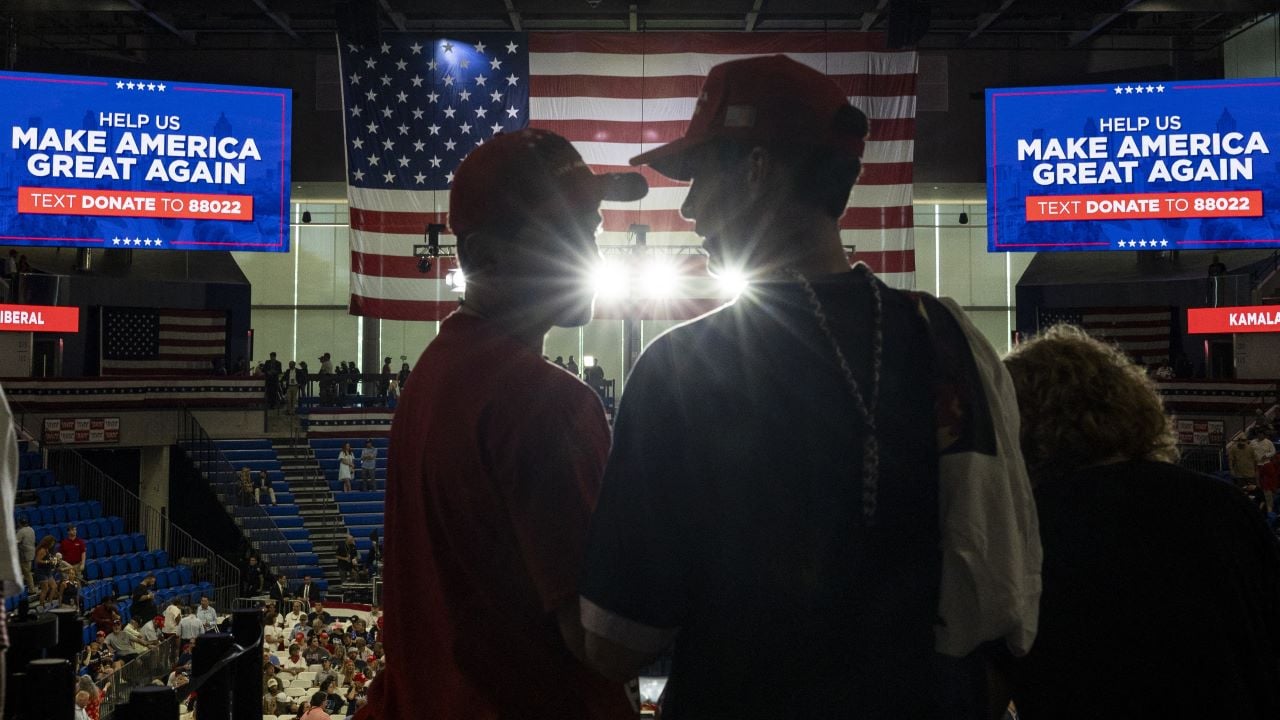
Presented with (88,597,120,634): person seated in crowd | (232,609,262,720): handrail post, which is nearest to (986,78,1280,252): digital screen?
(88,597,120,634): person seated in crowd

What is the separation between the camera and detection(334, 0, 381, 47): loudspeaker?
14258 millimetres

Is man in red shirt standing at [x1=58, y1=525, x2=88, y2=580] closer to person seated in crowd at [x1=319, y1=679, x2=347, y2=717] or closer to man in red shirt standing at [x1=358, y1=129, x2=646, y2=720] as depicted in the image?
person seated in crowd at [x1=319, y1=679, x2=347, y2=717]

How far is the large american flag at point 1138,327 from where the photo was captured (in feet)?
75.3

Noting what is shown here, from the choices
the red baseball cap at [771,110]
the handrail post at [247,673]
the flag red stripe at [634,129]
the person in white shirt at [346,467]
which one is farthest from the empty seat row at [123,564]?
the red baseball cap at [771,110]

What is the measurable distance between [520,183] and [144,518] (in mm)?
19883

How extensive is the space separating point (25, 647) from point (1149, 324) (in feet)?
78.6

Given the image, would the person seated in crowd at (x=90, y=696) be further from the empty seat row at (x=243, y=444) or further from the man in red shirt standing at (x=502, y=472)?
the empty seat row at (x=243, y=444)

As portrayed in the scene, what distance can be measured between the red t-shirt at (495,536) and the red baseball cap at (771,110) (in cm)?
36

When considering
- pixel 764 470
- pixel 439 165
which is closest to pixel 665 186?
pixel 439 165

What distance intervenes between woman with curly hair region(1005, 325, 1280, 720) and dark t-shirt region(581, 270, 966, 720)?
0.79m

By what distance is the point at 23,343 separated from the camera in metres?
20.6

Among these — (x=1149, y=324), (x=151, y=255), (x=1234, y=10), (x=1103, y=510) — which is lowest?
(x=1103, y=510)

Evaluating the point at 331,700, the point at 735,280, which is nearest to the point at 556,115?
the point at 331,700

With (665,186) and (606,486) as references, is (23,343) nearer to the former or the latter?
(665,186)
